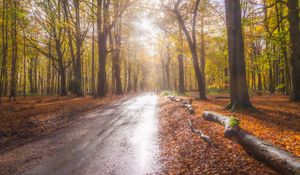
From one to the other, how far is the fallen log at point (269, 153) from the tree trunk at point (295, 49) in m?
9.31

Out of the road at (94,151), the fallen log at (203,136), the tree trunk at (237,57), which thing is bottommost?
the road at (94,151)

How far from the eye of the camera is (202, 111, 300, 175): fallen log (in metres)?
4.65

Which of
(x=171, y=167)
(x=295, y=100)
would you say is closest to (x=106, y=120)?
(x=171, y=167)

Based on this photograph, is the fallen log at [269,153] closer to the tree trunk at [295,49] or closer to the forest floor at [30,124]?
the forest floor at [30,124]

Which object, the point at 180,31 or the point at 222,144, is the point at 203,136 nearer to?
the point at 222,144

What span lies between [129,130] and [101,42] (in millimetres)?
16308

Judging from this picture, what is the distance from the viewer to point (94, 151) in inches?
311

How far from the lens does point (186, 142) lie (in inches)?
322

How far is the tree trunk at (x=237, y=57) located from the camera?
11.5m

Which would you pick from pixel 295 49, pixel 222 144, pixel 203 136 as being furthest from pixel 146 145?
pixel 295 49

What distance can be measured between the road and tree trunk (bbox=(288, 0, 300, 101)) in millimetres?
9322

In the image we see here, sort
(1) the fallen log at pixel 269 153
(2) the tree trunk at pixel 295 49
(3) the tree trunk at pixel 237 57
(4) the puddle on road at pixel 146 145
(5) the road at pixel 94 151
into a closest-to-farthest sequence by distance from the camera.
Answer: (1) the fallen log at pixel 269 153
(5) the road at pixel 94 151
(4) the puddle on road at pixel 146 145
(3) the tree trunk at pixel 237 57
(2) the tree trunk at pixel 295 49

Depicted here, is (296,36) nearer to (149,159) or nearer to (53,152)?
(149,159)

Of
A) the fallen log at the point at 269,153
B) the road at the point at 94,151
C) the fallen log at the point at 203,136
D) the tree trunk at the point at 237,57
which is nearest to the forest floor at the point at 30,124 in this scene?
the road at the point at 94,151
